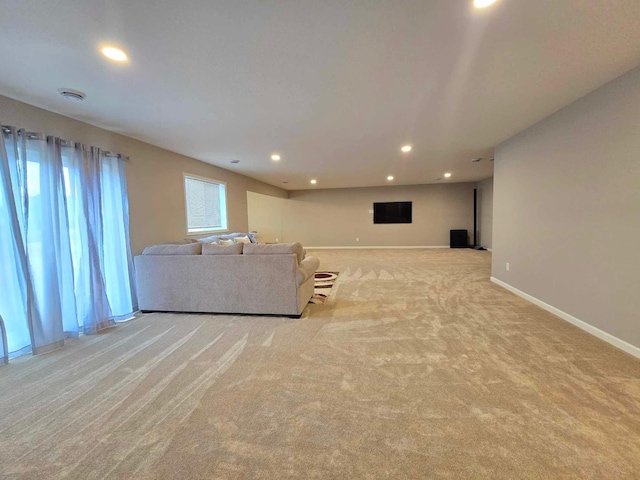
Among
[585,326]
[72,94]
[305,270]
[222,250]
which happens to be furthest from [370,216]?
[72,94]

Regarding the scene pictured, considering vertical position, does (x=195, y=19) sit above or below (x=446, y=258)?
above

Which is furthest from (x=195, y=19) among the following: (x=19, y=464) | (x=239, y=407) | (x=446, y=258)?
(x=446, y=258)

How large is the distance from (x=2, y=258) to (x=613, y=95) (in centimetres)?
568

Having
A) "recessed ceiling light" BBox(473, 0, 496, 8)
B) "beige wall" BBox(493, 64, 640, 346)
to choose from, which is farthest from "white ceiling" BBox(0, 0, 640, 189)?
"beige wall" BBox(493, 64, 640, 346)

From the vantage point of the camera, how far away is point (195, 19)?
1.58 meters

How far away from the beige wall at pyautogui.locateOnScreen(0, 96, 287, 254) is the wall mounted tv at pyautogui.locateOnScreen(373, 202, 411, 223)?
20.1 ft

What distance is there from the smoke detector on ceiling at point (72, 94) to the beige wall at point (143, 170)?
21.2 inches

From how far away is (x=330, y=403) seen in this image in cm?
174

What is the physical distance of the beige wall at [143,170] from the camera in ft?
8.81

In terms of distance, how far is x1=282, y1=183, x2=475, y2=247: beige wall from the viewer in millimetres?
9367

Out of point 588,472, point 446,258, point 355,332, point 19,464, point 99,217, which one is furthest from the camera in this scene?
point 446,258

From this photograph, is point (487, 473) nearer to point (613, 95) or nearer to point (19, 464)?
point (19, 464)

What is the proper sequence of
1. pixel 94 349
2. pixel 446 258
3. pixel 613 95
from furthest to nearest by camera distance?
pixel 446 258 → pixel 94 349 → pixel 613 95

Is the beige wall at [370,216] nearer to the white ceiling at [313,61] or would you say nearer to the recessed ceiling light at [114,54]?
the white ceiling at [313,61]
